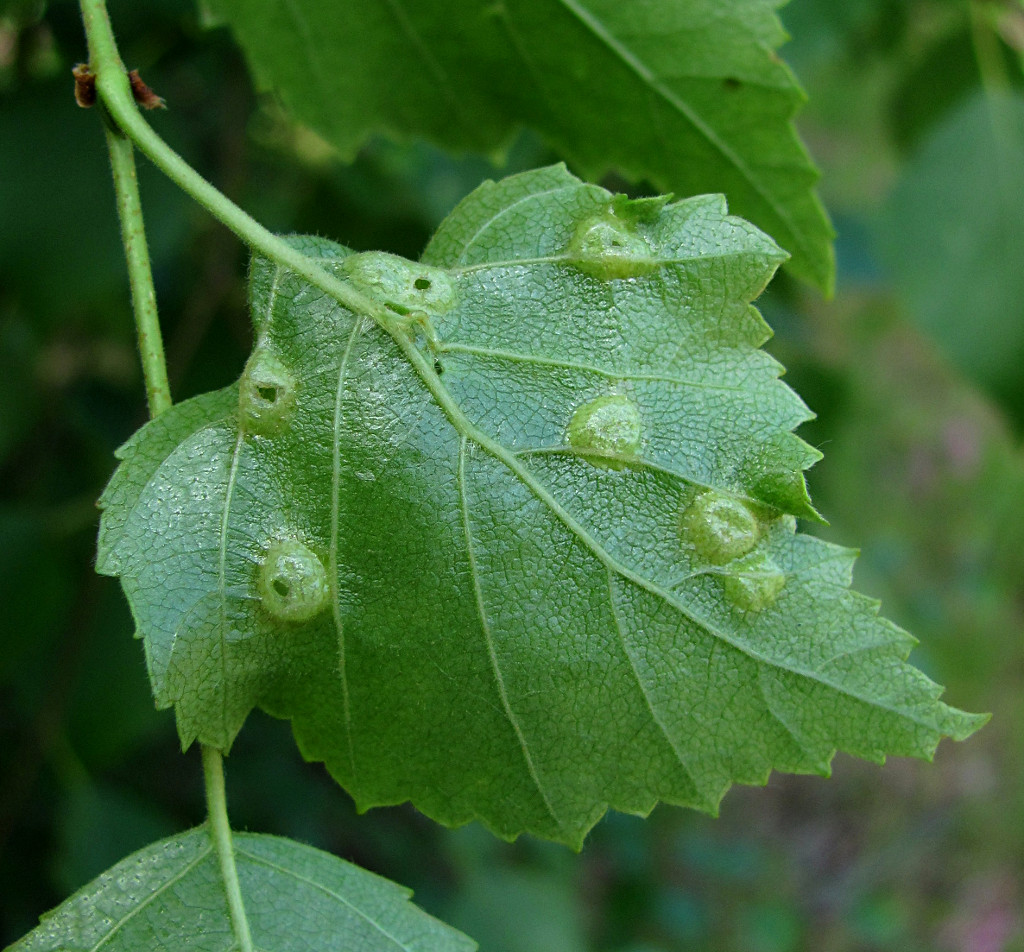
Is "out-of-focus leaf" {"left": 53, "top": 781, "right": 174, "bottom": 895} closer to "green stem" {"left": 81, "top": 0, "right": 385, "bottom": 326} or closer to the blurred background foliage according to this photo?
the blurred background foliage

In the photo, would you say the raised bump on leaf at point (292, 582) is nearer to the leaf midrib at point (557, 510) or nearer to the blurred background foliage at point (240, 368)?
the leaf midrib at point (557, 510)

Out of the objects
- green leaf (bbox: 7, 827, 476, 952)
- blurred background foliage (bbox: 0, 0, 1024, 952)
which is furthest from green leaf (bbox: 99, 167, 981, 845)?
blurred background foliage (bbox: 0, 0, 1024, 952)

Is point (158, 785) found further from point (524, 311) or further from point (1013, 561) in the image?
point (1013, 561)

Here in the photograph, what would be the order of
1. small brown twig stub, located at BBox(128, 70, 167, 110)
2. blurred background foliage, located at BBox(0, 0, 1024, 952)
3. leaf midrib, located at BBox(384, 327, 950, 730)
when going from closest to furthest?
1. leaf midrib, located at BBox(384, 327, 950, 730)
2. small brown twig stub, located at BBox(128, 70, 167, 110)
3. blurred background foliage, located at BBox(0, 0, 1024, 952)

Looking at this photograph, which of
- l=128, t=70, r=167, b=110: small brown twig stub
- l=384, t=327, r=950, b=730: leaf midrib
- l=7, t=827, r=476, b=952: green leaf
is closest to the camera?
l=384, t=327, r=950, b=730: leaf midrib

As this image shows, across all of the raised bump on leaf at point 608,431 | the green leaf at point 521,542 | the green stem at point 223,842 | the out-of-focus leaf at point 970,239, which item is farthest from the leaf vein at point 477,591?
the out-of-focus leaf at point 970,239

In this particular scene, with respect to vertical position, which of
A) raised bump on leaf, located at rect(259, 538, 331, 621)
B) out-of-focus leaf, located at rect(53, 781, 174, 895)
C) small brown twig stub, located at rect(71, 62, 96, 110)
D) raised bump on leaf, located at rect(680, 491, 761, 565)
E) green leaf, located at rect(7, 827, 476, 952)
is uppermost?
raised bump on leaf, located at rect(680, 491, 761, 565)

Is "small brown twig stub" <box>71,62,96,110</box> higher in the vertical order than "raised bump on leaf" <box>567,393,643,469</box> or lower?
lower

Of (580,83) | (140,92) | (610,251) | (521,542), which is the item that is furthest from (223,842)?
(580,83)
